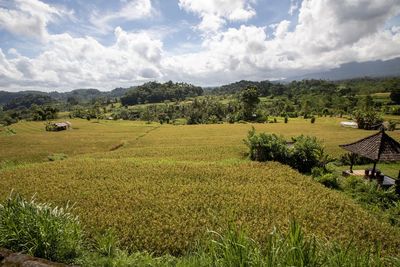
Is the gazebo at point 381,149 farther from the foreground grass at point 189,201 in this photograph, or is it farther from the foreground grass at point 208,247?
the foreground grass at point 208,247

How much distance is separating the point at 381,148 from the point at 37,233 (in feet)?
69.2

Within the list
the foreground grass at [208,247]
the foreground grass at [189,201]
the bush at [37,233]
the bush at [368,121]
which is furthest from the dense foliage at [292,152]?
the bush at [368,121]

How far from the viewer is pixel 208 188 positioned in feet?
51.2

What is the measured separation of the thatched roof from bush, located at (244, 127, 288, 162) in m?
5.85

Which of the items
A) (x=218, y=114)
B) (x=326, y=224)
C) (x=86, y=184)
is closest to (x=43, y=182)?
(x=86, y=184)

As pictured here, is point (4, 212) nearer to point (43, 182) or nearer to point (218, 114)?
point (43, 182)

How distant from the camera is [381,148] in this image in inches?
790

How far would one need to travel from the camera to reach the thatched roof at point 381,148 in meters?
19.8

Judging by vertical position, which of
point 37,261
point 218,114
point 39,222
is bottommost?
point 218,114

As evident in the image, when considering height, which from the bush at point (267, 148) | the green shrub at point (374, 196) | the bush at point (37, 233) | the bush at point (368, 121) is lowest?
the bush at point (368, 121)

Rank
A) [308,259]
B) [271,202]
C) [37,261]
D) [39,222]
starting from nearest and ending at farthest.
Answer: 1. [37,261]
2. [308,259]
3. [39,222]
4. [271,202]

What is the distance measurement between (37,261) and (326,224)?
10695mm

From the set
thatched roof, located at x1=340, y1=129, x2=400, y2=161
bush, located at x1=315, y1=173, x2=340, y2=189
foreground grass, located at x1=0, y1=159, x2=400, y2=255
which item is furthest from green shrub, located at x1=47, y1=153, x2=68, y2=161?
thatched roof, located at x1=340, y1=129, x2=400, y2=161

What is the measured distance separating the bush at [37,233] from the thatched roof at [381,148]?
19.8 meters
